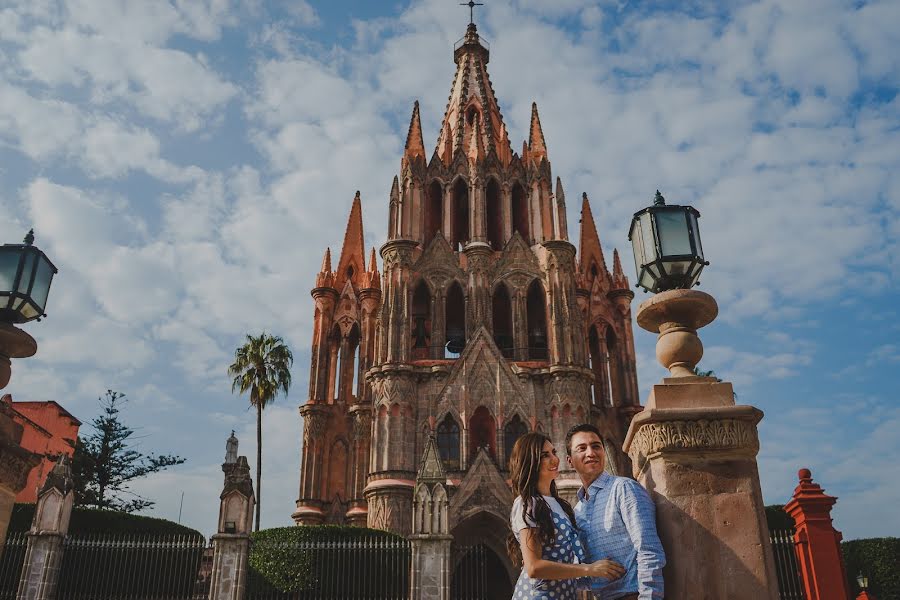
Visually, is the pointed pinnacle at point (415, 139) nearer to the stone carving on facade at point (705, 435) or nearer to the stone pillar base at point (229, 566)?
the stone pillar base at point (229, 566)

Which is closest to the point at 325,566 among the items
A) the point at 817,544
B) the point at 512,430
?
the point at 512,430

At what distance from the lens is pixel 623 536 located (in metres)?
4.06

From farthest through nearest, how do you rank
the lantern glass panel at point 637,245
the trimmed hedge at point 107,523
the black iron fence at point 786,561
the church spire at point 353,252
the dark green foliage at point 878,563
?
1. the church spire at point 353,252
2. the trimmed hedge at point 107,523
3. the dark green foliage at point 878,563
4. the black iron fence at point 786,561
5. the lantern glass panel at point 637,245

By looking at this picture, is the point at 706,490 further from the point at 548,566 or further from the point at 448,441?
the point at 448,441

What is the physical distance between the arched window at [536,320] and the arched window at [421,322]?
4.55 m

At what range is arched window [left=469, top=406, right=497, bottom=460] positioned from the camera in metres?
28.9

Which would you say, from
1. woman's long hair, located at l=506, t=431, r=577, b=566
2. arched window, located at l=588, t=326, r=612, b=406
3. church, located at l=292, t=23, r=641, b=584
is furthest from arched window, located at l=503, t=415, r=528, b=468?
woman's long hair, located at l=506, t=431, r=577, b=566

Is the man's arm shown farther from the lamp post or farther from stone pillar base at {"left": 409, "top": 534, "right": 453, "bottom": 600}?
stone pillar base at {"left": 409, "top": 534, "right": 453, "bottom": 600}

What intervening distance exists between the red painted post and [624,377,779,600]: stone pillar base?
8108 mm

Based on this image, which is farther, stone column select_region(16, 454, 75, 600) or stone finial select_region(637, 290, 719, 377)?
stone column select_region(16, 454, 75, 600)

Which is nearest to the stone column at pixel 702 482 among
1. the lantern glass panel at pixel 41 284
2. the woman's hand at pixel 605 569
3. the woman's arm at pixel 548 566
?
the woman's hand at pixel 605 569

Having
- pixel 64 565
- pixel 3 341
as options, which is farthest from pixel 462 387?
pixel 3 341

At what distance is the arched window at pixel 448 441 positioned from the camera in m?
28.5

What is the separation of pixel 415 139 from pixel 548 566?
1365 inches
